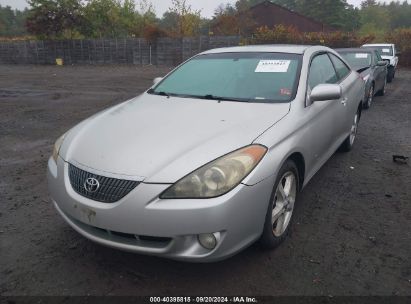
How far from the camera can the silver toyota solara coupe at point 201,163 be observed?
2191 millimetres

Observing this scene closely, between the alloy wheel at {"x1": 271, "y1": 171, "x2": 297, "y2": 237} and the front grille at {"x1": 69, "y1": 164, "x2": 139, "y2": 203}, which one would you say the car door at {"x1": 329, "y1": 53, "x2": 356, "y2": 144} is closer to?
the alloy wheel at {"x1": 271, "y1": 171, "x2": 297, "y2": 237}

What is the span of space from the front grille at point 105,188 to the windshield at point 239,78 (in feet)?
4.81

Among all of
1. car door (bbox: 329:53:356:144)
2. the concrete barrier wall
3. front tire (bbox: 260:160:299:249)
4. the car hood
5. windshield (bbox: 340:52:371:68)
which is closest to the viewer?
the car hood

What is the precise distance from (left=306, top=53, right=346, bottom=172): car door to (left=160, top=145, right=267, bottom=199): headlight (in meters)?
1.05

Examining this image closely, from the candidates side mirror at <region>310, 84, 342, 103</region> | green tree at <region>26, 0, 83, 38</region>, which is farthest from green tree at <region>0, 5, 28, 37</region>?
side mirror at <region>310, 84, 342, 103</region>

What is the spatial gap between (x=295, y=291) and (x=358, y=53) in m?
8.69

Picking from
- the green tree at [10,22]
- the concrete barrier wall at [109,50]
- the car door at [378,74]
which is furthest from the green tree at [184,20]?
the green tree at [10,22]

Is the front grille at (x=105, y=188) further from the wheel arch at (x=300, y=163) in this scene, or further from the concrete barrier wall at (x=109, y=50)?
the concrete barrier wall at (x=109, y=50)

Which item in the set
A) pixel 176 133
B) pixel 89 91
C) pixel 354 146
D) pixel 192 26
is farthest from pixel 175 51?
pixel 176 133

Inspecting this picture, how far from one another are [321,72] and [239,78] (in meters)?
1.05

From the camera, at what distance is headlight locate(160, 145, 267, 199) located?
2.19m

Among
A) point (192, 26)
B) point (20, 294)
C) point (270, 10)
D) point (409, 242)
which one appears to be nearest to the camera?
point (20, 294)

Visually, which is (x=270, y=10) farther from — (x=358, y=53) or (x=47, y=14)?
(x=358, y=53)

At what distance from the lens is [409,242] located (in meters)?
2.93
